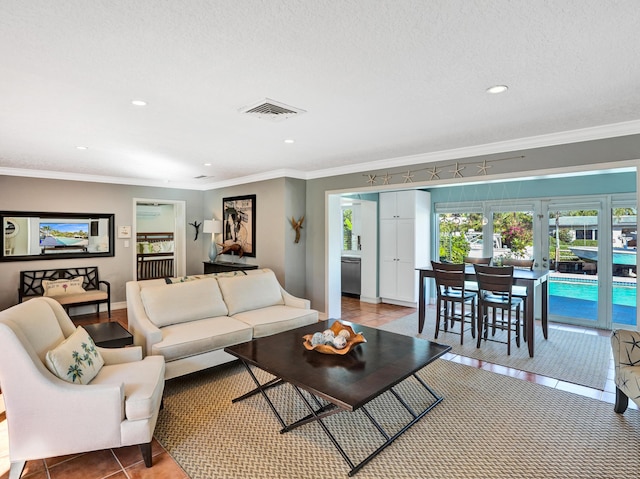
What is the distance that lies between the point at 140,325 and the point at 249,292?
1.30 metres

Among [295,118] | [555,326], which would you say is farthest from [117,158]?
[555,326]

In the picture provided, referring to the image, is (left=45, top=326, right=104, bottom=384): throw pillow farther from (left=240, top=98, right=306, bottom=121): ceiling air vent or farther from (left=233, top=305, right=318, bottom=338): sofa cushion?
(left=240, top=98, right=306, bottom=121): ceiling air vent

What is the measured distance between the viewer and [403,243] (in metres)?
6.54

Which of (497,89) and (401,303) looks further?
(401,303)

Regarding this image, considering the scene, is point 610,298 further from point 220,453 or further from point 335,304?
point 220,453

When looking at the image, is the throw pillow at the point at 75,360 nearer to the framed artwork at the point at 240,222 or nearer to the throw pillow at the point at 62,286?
the throw pillow at the point at 62,286

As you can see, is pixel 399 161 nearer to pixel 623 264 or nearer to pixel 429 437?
pixel 429 437

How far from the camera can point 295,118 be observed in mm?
3113

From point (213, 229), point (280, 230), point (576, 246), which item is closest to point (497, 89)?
point (280, 230)

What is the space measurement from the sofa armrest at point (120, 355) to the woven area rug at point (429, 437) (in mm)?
474

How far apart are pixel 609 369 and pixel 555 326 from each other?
1.72 metres

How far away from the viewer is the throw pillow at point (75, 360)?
2137mm

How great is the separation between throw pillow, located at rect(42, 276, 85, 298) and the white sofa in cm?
259

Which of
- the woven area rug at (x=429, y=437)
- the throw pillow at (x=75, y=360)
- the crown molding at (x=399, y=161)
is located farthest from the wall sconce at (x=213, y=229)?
the throw pillow at (x=75, y=360)
